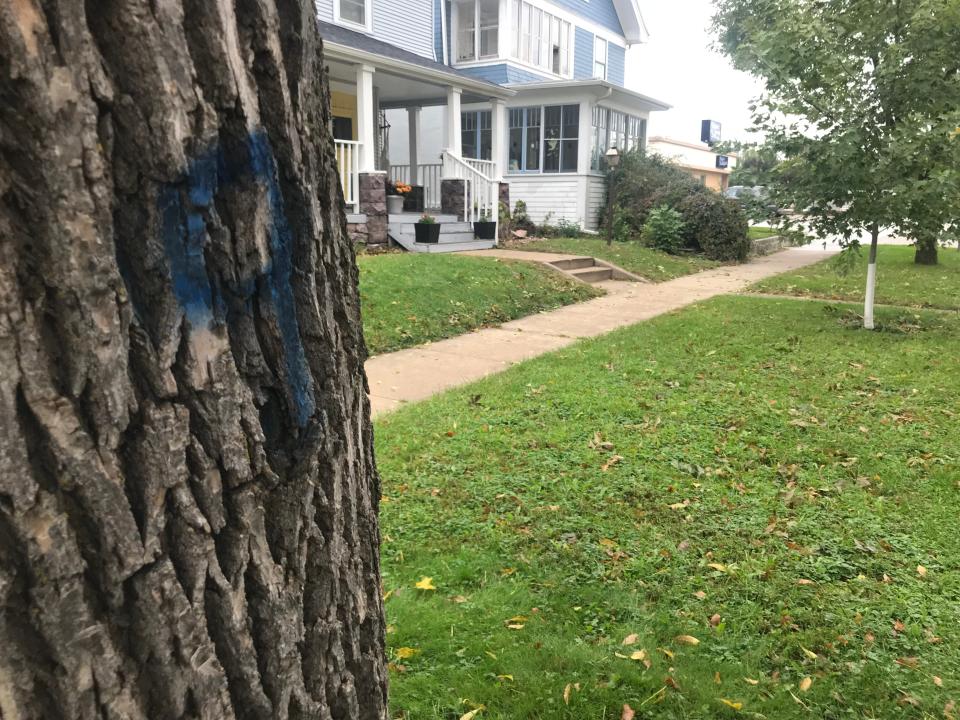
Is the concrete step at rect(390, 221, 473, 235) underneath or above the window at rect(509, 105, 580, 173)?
underneath

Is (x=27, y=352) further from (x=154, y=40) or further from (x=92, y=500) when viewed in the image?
(x=154, y=40)

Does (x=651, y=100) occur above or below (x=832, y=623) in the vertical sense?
above

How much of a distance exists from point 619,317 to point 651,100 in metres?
14.6

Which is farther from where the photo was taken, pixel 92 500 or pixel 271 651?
pixel 271 651

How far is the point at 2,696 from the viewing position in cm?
106

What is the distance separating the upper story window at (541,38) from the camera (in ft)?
71.4

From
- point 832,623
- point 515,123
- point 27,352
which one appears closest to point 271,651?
point 27,352

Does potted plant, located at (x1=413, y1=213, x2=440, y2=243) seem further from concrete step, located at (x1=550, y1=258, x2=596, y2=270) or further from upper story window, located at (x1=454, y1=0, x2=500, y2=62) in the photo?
upper story window, located at (x1=454, y1=0, x2=500, y2=62)

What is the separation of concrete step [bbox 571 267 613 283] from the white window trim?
7.50m

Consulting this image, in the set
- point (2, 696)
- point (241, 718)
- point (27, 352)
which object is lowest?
point (241, 718)

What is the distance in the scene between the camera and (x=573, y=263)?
44.9 ft

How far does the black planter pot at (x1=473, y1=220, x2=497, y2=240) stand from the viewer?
15508 millimetres

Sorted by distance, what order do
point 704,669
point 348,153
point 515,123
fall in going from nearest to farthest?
point 704,669 < point 348,153 < point 515,123

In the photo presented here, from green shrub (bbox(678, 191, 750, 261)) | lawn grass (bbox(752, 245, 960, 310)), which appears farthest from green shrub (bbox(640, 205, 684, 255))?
lawn grass (bbox(752, 245, 960, 310))
